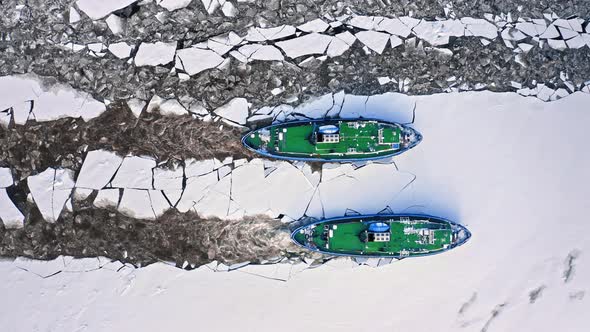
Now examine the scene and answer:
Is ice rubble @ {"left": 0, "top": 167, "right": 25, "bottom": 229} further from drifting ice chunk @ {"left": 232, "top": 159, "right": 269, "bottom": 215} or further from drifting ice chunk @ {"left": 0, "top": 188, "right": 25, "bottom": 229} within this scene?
drifting ice chunk @ {"left": 232, "top": 159, "right": 269, "bottom": 215}

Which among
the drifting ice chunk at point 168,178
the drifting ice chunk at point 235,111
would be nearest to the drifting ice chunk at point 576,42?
the drifting ice chunk at point 235,111

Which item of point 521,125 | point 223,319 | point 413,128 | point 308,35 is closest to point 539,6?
point 521,125

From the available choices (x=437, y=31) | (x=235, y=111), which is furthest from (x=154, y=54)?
(x=437, y=31)

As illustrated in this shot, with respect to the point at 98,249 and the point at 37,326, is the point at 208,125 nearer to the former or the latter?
the point at 98,249

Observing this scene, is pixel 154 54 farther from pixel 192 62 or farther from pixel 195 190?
pixel 195 190

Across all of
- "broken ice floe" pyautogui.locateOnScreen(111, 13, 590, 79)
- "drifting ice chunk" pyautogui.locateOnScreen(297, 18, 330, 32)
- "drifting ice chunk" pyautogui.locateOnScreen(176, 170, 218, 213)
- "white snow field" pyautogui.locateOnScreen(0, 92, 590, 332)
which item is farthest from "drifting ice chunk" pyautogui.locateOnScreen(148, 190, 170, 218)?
"drifting ice chunk" pyautogui.locateOnScreen(297, 18, 330, 32)

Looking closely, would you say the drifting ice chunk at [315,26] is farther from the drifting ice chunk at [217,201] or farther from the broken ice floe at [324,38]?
the drifting ice chunk at [217,201]
